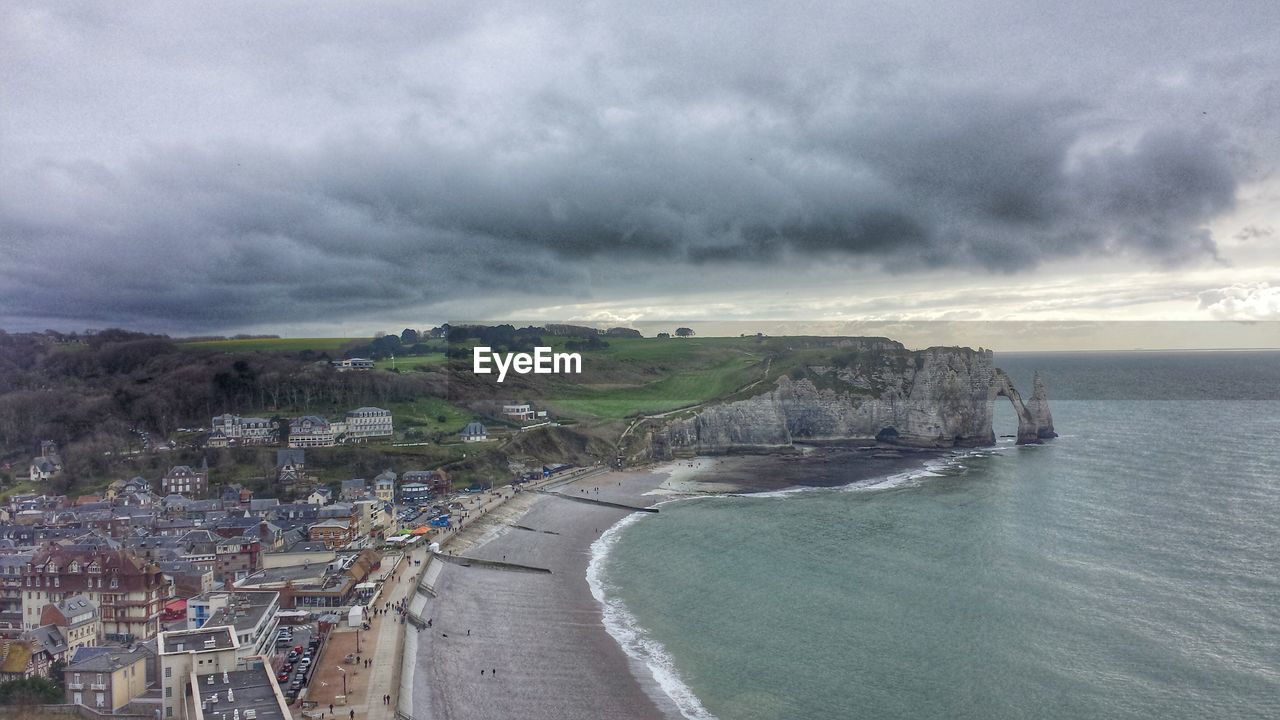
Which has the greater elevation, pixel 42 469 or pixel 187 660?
pixel 42 469

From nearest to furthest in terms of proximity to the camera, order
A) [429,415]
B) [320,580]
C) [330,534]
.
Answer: [320,580] < [330,534] < [429,415]

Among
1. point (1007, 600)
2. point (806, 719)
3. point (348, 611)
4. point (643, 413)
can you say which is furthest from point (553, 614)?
point (643, 413)

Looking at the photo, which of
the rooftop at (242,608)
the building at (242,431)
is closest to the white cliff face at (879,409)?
the building at (242,431)

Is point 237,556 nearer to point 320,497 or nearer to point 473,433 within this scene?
point 320,497

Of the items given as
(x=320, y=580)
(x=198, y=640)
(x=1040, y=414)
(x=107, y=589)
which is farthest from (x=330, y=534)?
(x=1040, y=414)

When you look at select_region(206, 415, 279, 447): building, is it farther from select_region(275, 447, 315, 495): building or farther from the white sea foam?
the white sea foam

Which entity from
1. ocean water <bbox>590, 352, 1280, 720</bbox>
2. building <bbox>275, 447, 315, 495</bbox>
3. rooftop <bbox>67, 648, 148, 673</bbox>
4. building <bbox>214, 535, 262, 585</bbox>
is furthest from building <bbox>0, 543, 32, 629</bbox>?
ocean water <bbox>590, 352, 1280, 720</bbox>

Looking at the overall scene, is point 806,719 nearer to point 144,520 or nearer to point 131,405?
point 144,520
